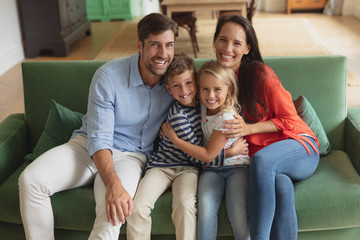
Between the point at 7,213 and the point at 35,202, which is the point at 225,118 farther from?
the point at 7,213

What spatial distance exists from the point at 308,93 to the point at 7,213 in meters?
1.64

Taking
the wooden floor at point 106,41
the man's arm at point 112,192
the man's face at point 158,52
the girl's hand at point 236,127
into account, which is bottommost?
the wooden floor at point 106,41

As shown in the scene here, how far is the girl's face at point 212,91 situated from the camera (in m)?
1.97

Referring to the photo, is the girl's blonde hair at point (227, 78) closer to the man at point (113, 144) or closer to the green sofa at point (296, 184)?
the man at point (113, 144)

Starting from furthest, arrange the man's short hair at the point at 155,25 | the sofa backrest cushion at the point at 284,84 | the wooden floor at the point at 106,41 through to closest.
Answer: the wooden floor at the point at 106,41
the sofa backrest cushion at the point at 284,84
the man's short hair at the point at 155,25

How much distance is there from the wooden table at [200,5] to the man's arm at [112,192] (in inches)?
128

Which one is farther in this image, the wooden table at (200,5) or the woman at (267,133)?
the wooden table at (200,5)

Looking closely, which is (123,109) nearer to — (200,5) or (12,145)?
(12,145)

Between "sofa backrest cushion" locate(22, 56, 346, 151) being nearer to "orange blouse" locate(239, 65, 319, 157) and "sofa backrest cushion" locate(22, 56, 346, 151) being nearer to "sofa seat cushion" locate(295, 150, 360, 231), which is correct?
"orange blouse" locate(239, 65, 319, 157)

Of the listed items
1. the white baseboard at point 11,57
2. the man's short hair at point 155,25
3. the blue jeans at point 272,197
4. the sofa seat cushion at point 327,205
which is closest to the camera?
the blue jeans at point 272,197

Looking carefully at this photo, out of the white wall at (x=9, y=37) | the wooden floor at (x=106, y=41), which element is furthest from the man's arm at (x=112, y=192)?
the white wall at (x=9, y=37)

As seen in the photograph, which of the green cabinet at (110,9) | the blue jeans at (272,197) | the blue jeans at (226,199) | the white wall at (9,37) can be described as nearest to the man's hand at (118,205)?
the blue jeans at (226,199)

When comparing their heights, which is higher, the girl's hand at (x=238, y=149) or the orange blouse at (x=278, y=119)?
the orange blouse at (x=278, y=119)

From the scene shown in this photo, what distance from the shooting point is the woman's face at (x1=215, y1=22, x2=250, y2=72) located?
210 cm
